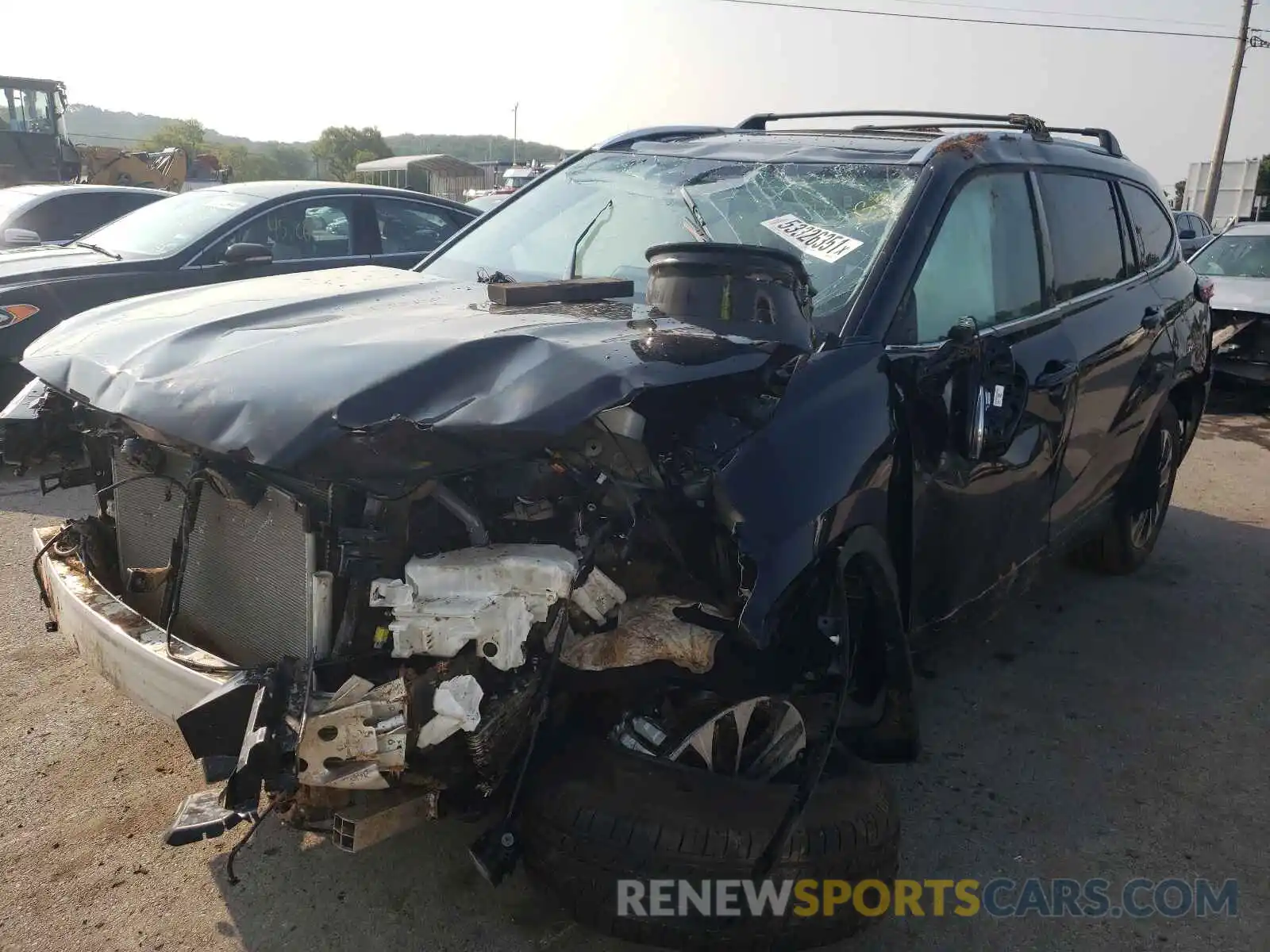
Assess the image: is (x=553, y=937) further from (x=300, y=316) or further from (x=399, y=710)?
(x=300, y=316)

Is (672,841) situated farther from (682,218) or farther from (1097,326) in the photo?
(1097,326)

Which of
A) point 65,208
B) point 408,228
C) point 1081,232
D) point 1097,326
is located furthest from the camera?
point 65,208

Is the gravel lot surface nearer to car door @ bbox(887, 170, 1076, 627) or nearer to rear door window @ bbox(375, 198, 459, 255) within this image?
car door @ bbox(887, 170, 1076, 627)

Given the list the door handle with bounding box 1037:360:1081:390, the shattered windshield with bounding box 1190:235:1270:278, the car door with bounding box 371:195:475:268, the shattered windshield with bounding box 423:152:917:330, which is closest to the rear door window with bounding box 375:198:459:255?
the car door with bounding box 371:195:475:268

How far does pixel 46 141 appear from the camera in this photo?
17.1 meters

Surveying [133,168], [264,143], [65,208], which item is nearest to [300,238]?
[65,208]

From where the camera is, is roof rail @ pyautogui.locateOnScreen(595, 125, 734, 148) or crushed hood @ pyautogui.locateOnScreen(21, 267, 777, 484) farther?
roof rail @ pyautogui.locateOnScreen(595, 125, 734, 148)

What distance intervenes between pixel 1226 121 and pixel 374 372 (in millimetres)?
31788

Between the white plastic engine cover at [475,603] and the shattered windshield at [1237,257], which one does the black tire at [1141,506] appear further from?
the shattered windshield at [1237,257]

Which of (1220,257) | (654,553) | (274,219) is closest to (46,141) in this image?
(274,219)

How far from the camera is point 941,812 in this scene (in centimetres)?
303

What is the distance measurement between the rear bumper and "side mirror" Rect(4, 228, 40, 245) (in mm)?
5640

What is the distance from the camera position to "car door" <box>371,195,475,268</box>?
712 cm

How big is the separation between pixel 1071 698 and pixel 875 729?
1.55 meters
